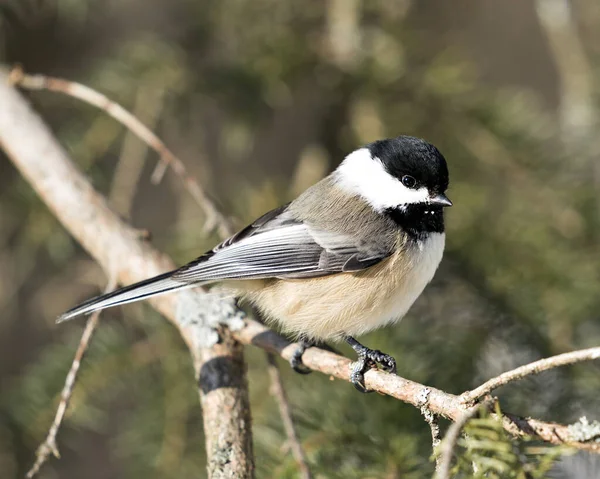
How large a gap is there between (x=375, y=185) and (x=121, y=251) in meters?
0.60

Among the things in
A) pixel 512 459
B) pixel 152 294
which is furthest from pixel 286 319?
pixel 512 459

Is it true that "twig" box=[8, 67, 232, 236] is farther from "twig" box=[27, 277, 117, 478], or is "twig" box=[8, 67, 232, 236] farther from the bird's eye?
the bird's eye

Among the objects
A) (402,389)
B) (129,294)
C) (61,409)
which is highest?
(129,294)

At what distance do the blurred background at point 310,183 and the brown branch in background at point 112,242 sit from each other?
0.17 m

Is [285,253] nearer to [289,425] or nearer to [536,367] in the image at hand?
[289,425]

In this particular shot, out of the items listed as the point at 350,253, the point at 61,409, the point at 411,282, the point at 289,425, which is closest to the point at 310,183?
the point at 350,253

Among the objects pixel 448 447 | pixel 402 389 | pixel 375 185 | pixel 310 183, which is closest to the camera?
pixel 448 447

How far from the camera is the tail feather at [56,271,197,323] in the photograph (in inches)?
50.7

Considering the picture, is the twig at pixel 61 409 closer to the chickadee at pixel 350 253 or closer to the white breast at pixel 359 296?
the chickadee at pixel 350 253

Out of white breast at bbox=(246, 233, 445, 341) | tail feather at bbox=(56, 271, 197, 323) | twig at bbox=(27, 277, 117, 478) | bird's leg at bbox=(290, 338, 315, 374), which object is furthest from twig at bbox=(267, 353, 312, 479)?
twig at bbox=(27, 277, 117, 478)

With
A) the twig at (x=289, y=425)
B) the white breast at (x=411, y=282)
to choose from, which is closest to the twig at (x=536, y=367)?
the twig at (x=289, y=425)

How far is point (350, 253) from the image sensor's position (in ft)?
4.89

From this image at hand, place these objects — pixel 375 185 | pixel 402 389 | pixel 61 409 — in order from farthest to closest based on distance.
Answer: pixel 375 185 < pixel 61 409 < pixel 402 389

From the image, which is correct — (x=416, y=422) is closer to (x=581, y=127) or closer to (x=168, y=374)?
(x=168, y=374)
